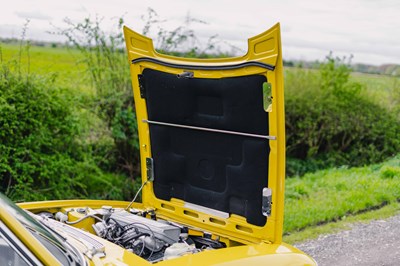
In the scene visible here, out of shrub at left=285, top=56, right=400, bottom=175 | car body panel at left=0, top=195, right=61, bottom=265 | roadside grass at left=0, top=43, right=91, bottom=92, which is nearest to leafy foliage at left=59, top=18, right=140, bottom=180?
roadside grass at left=0, top=43, right=91, bottom=92

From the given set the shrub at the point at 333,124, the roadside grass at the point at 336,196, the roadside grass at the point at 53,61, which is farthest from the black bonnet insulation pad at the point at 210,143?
the shrub at the point at 333,124

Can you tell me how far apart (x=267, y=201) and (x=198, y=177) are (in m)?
0.77

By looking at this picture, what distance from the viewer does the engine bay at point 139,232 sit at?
3.78 meters

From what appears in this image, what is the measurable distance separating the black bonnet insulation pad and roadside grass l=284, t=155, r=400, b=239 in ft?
10.1

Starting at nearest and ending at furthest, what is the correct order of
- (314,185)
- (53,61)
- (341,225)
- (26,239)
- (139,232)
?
(26,239), (139,232), (341,225), (53,61), (314,185)

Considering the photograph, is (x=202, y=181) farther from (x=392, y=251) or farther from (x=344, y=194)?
(x=344, y=194)

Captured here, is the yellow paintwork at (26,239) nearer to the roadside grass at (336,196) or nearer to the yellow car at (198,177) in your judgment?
the yellow car at (198,177)

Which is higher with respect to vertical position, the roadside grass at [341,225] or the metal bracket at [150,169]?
the metal bracket at [150,169]

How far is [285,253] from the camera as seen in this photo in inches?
141

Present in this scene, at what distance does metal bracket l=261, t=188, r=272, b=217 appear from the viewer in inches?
147

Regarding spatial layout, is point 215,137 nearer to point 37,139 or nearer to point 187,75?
point 187,75

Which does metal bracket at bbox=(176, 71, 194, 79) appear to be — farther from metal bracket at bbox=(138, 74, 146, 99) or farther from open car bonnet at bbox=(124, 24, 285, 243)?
metal bracket at bbox=(138, 74, 146, 99)

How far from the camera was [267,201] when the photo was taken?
12.3 feet

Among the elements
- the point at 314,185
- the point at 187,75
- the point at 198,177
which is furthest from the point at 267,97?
the point at 314,185
